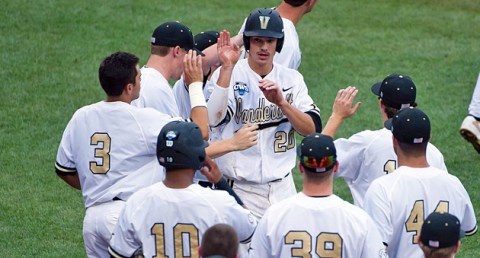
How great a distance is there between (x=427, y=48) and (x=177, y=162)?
9488 millimetres

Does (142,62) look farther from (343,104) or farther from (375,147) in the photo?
(375,147)

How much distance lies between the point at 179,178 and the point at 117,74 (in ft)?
3.54

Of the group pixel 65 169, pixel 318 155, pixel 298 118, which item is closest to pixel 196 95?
pixel 298 118

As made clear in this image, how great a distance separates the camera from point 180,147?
223 inches

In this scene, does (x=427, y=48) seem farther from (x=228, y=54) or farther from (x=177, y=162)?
(x=177, y=162)

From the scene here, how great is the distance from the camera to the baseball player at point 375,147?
6824mm

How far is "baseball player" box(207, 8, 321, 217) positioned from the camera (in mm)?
7297

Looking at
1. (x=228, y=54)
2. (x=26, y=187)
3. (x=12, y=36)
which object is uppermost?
(x=228, y=54)

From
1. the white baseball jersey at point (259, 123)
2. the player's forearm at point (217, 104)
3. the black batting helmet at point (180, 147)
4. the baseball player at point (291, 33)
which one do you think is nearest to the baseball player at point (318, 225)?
the black batting helmet at point (180, 147)

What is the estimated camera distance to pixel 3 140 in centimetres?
1123

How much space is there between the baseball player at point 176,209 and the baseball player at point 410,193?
849mm

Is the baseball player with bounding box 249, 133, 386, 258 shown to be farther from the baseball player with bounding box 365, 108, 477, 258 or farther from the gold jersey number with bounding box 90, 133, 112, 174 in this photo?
the gold jersey number with bounding box 90, 133, 112, 174

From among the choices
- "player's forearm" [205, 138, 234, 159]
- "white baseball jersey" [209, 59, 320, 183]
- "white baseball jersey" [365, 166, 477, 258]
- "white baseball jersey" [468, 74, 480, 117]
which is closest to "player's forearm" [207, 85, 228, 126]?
"white baseball jersey" [209, 59, 320, 183]

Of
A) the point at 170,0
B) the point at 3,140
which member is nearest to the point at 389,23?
the point at 170,0
